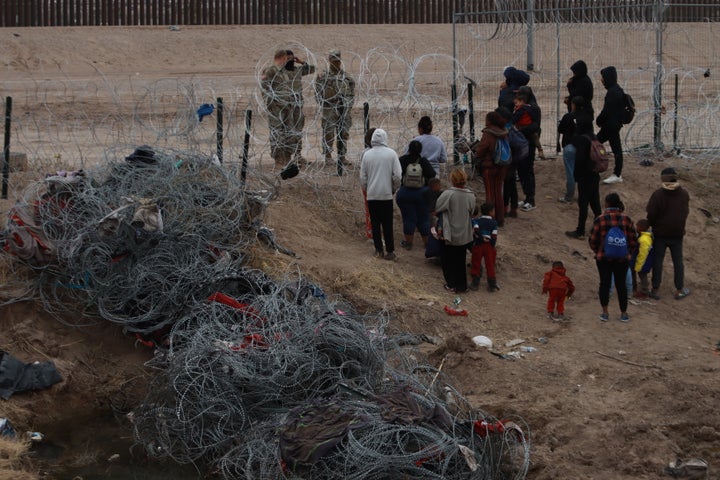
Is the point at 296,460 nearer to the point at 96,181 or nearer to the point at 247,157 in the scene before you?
the point at 96,181

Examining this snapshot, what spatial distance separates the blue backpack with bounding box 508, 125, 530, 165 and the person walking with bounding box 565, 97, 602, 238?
27.6 inches

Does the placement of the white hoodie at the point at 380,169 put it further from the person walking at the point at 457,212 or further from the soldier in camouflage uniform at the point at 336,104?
the soldier in camouflage uniform at the point at 336,104

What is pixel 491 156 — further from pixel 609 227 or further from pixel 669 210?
pixel 609 227

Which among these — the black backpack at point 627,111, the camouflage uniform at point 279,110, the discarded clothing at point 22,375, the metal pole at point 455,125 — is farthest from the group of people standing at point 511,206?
the discarded clothing at point 22,375

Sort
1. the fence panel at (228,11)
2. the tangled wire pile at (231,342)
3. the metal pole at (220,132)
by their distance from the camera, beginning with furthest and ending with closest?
the fence panel at (228,11), the metal pole at (220,132), the tangled wire pile at (231,342)

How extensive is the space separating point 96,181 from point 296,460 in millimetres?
4804

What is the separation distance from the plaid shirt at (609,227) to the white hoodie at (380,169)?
2427 millimetres

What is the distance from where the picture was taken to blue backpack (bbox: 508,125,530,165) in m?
13.9

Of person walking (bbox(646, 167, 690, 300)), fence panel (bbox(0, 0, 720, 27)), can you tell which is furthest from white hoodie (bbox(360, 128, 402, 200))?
fence panel (bbox(0, 0, 720, 27))

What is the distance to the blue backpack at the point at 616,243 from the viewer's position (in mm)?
11180

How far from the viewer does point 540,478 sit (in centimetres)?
866

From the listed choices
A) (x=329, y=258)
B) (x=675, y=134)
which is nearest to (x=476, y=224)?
(x=329, y=258)

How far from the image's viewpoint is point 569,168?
1475cm

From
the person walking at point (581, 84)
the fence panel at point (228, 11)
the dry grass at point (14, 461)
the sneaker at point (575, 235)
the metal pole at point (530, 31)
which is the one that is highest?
the fence panel at point (228, 11)
